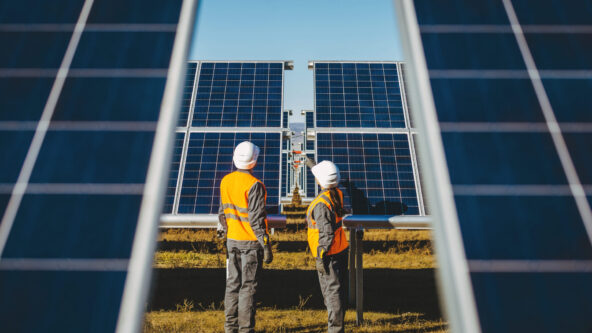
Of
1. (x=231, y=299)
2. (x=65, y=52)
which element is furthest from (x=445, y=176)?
(x=231, y=299)

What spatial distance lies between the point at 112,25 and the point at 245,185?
2420mm

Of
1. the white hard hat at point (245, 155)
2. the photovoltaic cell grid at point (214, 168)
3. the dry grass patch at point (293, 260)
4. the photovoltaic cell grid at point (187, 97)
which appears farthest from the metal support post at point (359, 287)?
the photovoltaic cell grid at point (187, 97)

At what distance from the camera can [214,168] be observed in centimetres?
769

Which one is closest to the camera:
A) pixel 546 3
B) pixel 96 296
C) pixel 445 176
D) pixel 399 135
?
pixel 96 296

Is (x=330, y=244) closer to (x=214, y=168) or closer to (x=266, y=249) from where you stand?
(x=266, y=249)

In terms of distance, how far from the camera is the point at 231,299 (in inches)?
168

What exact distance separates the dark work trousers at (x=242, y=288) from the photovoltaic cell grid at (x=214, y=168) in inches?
106

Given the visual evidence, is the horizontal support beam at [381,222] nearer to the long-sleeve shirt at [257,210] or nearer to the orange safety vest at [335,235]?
the orange safety vest at [335,235]

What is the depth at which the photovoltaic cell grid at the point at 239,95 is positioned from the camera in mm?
8703

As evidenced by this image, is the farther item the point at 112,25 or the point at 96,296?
the point at 112,25

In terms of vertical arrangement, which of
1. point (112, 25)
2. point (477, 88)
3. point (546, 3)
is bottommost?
point (477, 88)

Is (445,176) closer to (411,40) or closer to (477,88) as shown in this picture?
(477,88)

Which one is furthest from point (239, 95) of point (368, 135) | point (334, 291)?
point (334, 291)

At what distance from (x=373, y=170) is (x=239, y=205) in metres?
4.51
